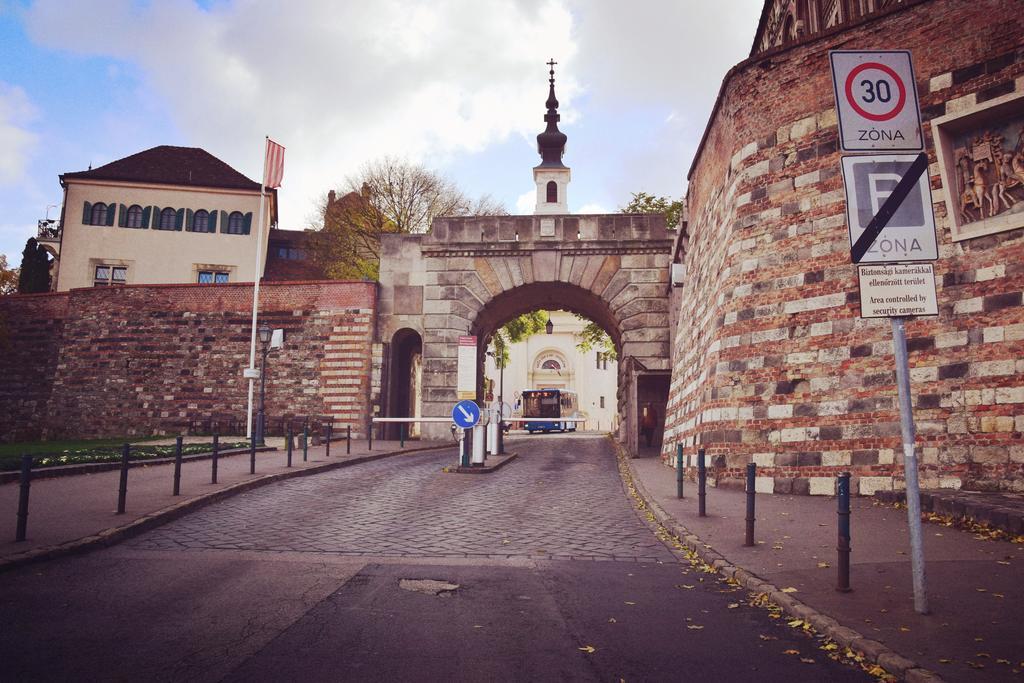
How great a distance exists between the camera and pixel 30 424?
26969mm

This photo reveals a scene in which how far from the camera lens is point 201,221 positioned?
3872cm

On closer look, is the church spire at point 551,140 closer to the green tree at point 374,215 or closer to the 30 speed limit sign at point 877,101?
the green tree at point 374,215

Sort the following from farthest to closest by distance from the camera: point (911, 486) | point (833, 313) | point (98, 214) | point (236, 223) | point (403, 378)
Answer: point (236, 223) < point (98, 214) < point (403, 378) < point (833, 313) < point (911, 486)

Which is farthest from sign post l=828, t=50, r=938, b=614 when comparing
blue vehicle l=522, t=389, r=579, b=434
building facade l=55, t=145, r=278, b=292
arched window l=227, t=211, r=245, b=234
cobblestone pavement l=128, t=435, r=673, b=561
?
blue vehicle l=522, t=389, r=579, b=434

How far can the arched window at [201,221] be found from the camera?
38625 millimetres

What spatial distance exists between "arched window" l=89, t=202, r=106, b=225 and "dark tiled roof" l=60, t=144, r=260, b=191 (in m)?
1.52

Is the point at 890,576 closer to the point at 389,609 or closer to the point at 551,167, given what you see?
the point at 389,609

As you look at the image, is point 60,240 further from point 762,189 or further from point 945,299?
point 945,299

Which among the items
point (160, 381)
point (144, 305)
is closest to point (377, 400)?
point (160, 381)

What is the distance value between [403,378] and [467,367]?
1230 cm

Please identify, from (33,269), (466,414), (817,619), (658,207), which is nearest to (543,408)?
(658,207)

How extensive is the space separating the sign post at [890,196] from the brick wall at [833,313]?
5.48 m

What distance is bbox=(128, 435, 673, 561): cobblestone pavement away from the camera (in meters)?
7.09

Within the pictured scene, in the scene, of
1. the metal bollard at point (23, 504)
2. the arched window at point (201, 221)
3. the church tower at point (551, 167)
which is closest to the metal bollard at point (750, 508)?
the metal bollard at point (23, 504)
